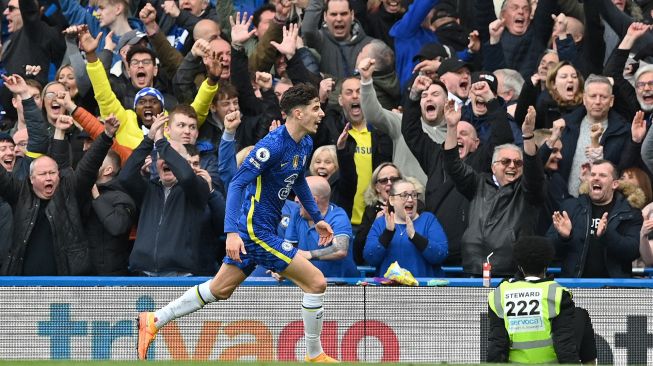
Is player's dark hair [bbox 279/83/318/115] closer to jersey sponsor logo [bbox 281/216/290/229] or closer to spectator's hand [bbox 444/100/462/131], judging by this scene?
jersey sponsor logo [bbox 281/216/290/229]

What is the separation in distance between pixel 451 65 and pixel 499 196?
2386 mm

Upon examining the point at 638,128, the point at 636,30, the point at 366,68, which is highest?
the point at 636,30

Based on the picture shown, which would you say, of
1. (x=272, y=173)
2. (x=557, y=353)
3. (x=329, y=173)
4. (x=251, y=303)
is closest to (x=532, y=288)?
(x=557, y=353)

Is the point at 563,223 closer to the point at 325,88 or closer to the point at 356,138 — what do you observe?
the point at 356,138

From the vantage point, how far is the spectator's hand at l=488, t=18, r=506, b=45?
16375 mm

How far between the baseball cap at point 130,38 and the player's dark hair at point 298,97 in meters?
4.96

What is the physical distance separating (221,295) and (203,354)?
51.2 inches

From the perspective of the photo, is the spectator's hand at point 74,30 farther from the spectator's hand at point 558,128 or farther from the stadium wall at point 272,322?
the spectator's hand at point 558,128

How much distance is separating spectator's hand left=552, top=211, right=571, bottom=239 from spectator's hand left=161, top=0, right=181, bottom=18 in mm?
6061

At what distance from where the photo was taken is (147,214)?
13.2 m

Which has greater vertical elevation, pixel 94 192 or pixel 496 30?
pixel 496 30

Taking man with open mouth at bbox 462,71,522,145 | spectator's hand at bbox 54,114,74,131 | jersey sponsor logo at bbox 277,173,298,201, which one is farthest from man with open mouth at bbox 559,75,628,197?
spectator's hand at bbox 54,114,74,131

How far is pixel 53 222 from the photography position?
13.2 m

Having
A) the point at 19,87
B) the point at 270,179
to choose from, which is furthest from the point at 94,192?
the point at 270,179
